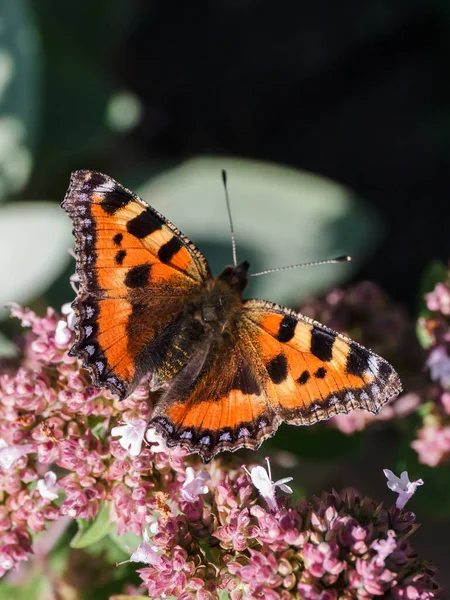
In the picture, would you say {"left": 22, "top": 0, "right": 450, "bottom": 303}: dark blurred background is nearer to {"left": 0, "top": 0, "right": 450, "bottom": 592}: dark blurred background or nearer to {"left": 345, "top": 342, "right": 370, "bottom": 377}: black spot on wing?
{"left": 0, "top": 0, "right": 450, "bottom": 592}: dark blurred background

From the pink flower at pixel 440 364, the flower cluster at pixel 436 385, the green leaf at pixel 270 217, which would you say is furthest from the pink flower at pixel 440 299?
the green leaf at pixel 270 217

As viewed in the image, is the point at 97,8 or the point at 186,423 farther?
the point at 97,8

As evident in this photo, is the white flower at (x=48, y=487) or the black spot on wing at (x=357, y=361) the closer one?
the black spot on wing at (x=357, y=361)

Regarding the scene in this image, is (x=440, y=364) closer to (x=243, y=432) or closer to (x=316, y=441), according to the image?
(x=316, y=441)

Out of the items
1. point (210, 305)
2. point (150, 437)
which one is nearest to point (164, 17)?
point (210, 305)

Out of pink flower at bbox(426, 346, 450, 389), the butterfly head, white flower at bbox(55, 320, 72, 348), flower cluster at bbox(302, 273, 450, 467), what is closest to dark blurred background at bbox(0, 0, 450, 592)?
flower cluster at bbox(302, 273, 450, 467)

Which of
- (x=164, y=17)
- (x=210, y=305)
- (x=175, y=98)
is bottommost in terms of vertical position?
(x=210, y=305)

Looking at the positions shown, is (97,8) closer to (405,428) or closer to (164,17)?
(164,17)

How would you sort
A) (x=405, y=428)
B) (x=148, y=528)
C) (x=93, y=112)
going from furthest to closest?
(x=93, y=112) < (x=405, y=428) < (x=148, y=528)

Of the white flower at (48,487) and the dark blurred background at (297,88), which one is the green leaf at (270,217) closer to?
the dark blurred background at (297,88)
